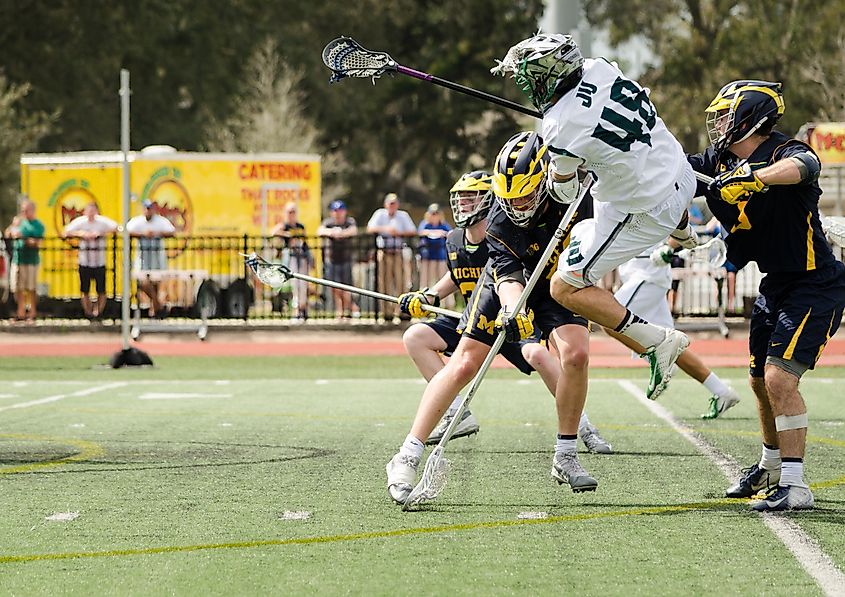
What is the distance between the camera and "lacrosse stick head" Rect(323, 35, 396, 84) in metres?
8.50

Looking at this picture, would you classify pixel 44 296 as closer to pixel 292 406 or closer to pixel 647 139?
pixel 292 406

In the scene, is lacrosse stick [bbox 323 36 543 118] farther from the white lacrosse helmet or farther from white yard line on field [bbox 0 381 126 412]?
white yard line on field [bbox 0 381 126 412]

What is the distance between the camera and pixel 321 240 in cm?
2320

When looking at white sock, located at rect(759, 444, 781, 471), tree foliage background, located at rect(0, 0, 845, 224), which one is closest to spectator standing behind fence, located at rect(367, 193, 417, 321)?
white sock, located at rect(759, 444, 781, 471)

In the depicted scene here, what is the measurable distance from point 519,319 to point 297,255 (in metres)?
15.6

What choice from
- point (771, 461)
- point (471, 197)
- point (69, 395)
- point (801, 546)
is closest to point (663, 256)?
point (471, 197)

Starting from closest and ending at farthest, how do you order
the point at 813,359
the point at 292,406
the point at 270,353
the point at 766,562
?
1. the point at 766,562
2. the point at 813,359
3. the point at 292,406
4. the point at 270,353

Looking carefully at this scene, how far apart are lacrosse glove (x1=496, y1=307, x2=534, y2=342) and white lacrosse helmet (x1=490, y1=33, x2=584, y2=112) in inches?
40.0

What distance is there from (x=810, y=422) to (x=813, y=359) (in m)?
4.15

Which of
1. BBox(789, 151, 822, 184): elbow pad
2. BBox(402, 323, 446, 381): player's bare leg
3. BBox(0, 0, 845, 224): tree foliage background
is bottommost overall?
BBox(402, 323, 446, 381): player's bare leg

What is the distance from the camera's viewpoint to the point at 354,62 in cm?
862

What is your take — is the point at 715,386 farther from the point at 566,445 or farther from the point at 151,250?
the point at 151,250

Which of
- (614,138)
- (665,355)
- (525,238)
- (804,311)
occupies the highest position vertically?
(614,138)

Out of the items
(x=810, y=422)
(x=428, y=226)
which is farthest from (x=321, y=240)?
(x=810, y=422)
